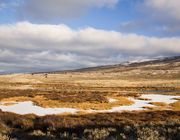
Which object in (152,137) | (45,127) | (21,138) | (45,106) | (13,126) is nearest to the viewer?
(152,137)

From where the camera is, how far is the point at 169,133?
16.1 meters

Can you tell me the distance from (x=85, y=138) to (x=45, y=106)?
3080 cm

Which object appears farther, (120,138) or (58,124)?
(58,124)

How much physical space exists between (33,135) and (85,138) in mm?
4054

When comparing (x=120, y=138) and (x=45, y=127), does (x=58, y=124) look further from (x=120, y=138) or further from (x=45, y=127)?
(x=120, y=138)

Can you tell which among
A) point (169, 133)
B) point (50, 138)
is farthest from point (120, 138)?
point (50, 138)

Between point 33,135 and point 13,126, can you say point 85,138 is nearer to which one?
point 33,135

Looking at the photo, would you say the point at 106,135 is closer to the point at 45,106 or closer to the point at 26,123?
the point at 26,123

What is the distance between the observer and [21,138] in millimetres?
18641

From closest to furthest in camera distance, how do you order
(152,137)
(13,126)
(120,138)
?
1. (152,137)
2. (120,138)
3. (13,126)

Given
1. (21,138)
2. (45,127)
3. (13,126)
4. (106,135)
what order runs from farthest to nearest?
(13,126) < (45,127) < (21,138) < (106,135)

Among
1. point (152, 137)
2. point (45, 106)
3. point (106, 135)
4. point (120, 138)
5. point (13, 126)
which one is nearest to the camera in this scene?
point (152, 137)

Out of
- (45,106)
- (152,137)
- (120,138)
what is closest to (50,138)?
(120,138)

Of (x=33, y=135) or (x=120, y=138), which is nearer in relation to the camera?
(x=120, y=138)
